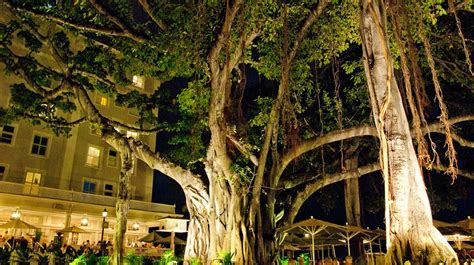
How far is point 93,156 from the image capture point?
2462 cm

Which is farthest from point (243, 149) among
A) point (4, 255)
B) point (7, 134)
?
point (7, 134)

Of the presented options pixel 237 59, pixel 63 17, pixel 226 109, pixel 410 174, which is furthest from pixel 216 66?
pixel 410 174

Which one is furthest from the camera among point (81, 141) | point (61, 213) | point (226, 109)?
point (81, 141)

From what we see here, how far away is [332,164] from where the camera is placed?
16.1 meters

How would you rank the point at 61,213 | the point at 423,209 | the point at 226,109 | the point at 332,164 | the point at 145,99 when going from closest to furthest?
1. the point at 423,209
2. the point at 226,109
3. the point at 145,99
4. the point at 332,164
5. the point at 61,213

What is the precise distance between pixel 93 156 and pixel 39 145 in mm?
3292

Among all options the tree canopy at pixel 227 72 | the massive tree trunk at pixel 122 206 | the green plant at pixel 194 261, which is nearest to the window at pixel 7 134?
the tree canopy at pixel 227 72

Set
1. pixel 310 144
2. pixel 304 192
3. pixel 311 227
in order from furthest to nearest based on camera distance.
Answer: pixel 311 227
pixel 304 192
pixel 310 144

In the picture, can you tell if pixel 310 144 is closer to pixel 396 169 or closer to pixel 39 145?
pixel 396 169

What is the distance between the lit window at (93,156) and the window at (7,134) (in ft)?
14.3

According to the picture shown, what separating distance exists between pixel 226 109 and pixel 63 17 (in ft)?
18.4

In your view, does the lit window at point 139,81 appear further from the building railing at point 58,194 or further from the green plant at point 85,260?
the green plant at point 85,260

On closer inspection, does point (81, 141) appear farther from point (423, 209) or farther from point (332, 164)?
point (423, 209)

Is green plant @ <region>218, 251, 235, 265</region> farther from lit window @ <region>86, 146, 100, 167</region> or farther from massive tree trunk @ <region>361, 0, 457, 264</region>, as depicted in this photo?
lit window @ <region>86, 146, 100, 167</region>
